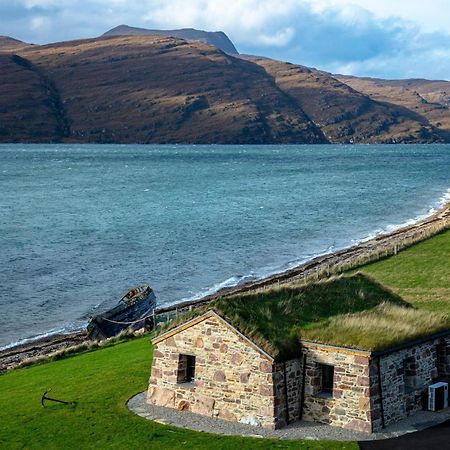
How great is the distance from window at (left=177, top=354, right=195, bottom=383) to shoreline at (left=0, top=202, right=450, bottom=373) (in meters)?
5.42

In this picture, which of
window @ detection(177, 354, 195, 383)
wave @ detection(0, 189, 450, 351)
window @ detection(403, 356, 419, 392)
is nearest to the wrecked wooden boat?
wave @ detection(0, 189, 450, 351)

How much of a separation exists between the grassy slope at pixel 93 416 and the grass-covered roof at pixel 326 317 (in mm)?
3445

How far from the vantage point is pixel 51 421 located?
27000mm

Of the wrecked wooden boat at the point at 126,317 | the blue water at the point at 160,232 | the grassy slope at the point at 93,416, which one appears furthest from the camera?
the blue water at the point at 160,232

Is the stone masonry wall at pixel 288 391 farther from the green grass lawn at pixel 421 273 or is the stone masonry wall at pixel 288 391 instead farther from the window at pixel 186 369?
the green grass lawn at pixel 421 273

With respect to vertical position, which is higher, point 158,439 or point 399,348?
point 399,348

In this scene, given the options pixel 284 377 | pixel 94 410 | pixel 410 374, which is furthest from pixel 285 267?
pixel 284 377

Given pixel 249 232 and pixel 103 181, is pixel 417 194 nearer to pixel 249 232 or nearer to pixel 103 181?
pixel 249 232

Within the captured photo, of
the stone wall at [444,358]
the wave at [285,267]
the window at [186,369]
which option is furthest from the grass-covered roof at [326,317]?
the wave at [285,267]

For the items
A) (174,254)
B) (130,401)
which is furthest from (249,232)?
(130,401)

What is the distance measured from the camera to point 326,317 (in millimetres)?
28266

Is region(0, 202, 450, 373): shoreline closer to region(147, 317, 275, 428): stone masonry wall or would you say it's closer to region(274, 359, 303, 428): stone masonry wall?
region(147, 317, 275, 428): stone masonry wall

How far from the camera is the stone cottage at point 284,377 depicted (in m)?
24.7

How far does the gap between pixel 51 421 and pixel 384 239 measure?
2506 inches
